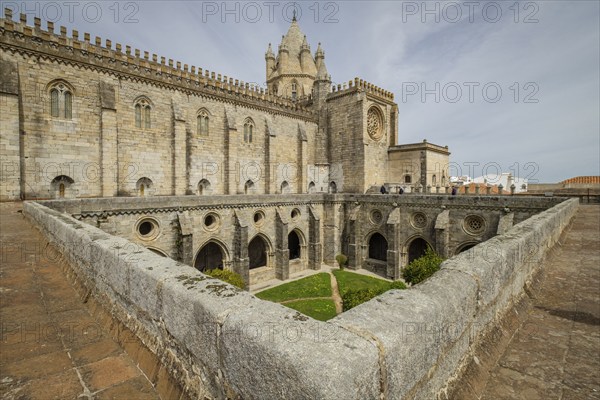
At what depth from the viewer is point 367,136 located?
2928 cm

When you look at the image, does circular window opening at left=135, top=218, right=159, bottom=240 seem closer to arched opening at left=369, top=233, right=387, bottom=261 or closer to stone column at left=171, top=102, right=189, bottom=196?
stone column at left=171, top=102, right=189, bottom=196

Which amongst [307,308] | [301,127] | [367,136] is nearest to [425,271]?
[307,308]

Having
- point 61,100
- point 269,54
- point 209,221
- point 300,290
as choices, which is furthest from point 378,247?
point 269,54

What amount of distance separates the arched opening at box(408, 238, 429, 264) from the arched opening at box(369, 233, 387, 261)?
9.25 ft

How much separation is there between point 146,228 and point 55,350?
14.4 meters

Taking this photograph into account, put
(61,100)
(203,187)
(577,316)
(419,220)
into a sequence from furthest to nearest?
(203,187), (419,220), (61,100), (577,316)

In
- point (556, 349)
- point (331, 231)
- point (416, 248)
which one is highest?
point (556, 349)

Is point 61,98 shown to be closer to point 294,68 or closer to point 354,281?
point 354,281

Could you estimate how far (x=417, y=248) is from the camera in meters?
23.0

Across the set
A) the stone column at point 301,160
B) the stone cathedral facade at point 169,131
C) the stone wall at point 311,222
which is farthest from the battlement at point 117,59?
the stone wall at point 311,222

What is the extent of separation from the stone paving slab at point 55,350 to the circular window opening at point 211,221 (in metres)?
13.8

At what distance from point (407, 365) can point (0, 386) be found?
2845 millimetres

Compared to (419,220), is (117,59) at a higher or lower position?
higher

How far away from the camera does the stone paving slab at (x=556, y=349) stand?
2.16 metres
